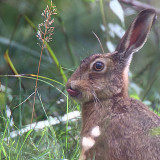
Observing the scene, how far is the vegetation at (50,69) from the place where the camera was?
13.0 ft

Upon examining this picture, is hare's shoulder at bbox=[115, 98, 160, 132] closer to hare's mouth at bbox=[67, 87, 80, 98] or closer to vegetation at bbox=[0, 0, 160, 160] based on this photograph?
hare's mouth at bbox=[67, 87, 80, 98]

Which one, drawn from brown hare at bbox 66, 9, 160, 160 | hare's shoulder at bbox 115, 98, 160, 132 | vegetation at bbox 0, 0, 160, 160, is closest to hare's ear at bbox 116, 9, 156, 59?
brown hare at bbox 66, 9, 160, 160

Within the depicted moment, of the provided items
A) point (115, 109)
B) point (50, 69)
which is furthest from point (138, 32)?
point (50, 69)

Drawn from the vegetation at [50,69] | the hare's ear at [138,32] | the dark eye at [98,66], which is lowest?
the vegetation at [50,69]

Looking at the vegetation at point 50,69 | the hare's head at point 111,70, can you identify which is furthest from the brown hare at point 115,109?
the vegetation at point 50,69

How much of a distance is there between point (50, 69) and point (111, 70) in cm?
129

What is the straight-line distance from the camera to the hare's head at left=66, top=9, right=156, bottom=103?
3932mm

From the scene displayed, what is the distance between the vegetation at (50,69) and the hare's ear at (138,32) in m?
0.19

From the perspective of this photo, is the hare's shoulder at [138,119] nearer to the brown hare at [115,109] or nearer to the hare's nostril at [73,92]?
the brown hare at [115,109]

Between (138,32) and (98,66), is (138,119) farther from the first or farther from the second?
(138,32)

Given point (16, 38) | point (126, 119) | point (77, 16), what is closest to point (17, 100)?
point (126, 119)

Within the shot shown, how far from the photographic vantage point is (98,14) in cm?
686

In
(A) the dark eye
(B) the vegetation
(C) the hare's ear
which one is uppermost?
(C) the hare's ear

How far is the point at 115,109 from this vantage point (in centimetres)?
379
